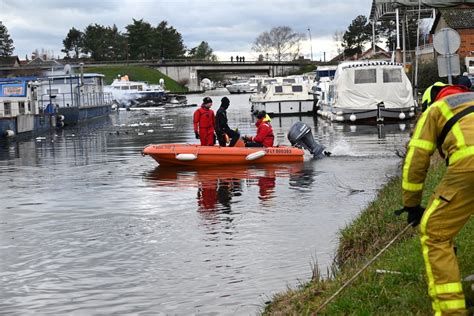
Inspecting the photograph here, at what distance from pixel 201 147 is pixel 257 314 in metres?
12.9

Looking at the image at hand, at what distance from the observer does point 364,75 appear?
38.2 meters

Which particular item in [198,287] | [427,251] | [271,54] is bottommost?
[198,287]

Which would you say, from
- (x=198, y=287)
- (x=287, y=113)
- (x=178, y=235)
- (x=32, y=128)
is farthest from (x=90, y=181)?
(x=287, y=113)

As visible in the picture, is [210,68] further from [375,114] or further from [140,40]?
[375,114]

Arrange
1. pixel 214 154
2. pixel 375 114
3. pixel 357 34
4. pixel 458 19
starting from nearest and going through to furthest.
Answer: pixel 214 154 < pixel 375 114 < pixel 458 19 < pixel 357 34

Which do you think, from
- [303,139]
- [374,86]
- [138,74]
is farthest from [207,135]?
[138,74]

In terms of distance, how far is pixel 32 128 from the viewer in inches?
1529

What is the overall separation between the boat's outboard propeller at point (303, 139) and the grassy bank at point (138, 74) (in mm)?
94040

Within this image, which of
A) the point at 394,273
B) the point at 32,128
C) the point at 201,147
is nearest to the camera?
the point at 394,273

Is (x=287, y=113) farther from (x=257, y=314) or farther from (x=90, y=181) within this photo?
(x=257, y=314)

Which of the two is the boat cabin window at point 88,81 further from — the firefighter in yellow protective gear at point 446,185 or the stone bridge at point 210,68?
the stone bridge at point 210,68

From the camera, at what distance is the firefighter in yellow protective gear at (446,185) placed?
561 cm

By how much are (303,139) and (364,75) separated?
17055mm

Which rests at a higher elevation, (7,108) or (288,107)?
(7,108)
